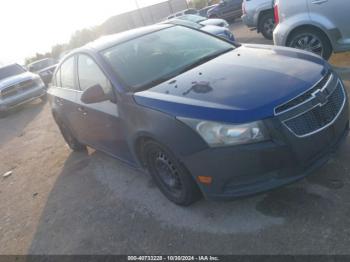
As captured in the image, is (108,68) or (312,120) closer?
(312,120)

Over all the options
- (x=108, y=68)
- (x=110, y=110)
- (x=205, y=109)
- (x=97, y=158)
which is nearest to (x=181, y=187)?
(x=205, y=109)

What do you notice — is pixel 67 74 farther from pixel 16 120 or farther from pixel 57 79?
pixel 16 120

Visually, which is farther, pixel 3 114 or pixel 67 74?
pixel 3 114

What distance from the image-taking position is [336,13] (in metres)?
5.80

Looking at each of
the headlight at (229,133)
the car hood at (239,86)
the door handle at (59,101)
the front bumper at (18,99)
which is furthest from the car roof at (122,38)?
the front bumper at (18,99)

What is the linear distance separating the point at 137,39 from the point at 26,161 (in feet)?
13.4

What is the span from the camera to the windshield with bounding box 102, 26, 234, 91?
3.92 meters

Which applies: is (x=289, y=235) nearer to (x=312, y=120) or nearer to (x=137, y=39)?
(x=312, y=120)

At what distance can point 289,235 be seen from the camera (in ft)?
9.81

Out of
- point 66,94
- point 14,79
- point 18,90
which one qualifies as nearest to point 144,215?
point 66,94

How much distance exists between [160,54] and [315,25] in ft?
10.6

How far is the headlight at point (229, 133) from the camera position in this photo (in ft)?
9.38

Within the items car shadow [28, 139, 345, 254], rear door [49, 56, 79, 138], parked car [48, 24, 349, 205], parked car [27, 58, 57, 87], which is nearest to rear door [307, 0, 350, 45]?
parked car [48, 24, 349, 205]

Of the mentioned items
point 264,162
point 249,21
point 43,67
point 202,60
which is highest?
point 202,60
